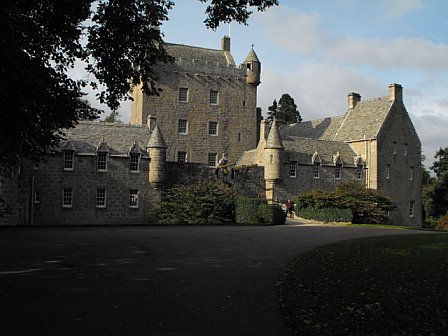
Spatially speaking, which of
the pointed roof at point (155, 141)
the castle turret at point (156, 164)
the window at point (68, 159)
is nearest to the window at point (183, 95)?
the pointed roof at point (155, 141)

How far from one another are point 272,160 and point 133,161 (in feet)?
37.4

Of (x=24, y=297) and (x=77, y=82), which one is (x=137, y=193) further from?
(x=24, y=297)

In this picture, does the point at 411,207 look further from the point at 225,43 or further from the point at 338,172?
the point at 225,43

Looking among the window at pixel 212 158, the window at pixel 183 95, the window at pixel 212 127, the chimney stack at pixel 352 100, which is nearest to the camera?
the window at pixel 183 95

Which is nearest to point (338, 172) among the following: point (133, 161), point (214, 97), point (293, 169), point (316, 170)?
point (316, 170)

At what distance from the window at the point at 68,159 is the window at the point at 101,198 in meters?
2.49

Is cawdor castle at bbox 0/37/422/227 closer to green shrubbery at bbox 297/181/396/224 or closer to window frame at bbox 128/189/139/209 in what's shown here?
window frame at bbox 128/189/139/209

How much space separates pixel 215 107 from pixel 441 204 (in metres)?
28.6

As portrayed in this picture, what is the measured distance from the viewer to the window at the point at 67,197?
34281 millimetres

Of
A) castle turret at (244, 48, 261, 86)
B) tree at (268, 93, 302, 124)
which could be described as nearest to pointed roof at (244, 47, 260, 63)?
castle turret at (244, 48, 261, 86)

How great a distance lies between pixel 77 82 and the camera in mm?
14984

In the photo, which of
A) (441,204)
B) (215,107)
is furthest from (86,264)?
(441,204)

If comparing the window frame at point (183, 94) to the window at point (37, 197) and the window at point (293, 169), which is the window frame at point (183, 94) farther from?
the window at point (37, 197)

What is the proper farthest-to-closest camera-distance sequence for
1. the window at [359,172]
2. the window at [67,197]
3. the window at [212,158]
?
the window at [212,158]
the window at [359,172]
the window at [67,197]
